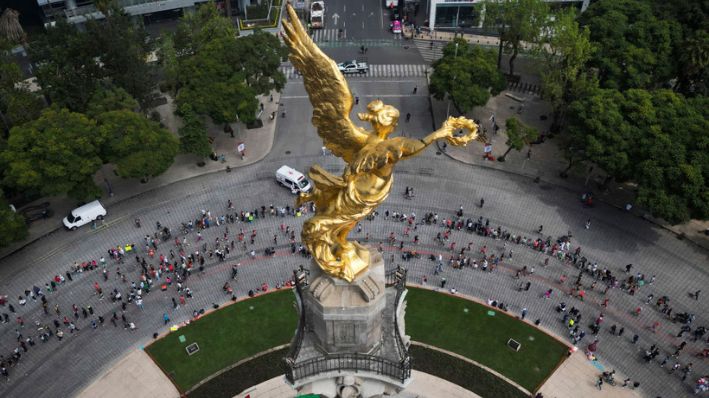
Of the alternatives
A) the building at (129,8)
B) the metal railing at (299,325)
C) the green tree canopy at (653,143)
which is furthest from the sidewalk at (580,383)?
the building at (129,8)

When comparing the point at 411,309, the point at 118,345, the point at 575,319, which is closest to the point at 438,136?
the point at 411,309

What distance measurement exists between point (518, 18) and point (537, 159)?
19.5m

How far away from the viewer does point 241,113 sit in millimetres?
69375

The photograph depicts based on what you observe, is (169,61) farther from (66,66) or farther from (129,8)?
(129,8)

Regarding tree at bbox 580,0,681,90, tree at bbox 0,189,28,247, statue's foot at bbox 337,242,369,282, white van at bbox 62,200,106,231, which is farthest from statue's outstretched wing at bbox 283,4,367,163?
tree at bbox 580,0,681,90

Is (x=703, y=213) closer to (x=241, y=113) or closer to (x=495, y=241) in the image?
(x=495, y=241)

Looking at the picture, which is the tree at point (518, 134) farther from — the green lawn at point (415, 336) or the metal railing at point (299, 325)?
the metal railing at point (299, 325)

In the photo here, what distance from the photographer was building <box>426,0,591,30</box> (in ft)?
315

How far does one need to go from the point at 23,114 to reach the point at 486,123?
55142 mm

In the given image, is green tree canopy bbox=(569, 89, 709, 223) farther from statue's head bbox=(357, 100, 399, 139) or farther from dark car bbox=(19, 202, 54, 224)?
dark car bbox=(19, 202, 54, 224)

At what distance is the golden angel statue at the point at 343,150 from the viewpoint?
26141mm

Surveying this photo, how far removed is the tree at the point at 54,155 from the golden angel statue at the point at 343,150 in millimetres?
36659

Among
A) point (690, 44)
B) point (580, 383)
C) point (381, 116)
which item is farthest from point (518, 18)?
point (381, 116)

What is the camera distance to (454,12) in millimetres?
99125
